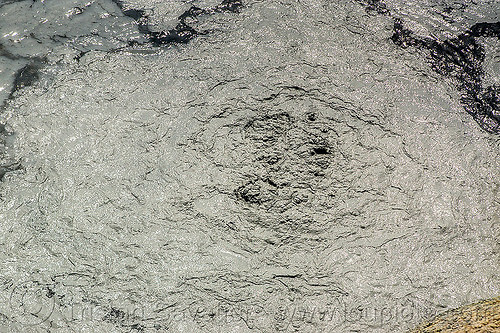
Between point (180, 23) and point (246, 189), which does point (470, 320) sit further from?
point (180, 23)

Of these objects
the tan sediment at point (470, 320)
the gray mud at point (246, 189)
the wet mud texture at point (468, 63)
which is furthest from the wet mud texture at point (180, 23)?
the tan sediment at point (470, 320)

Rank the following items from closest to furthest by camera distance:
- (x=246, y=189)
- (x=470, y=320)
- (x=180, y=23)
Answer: (x=470, y=320), (x=246, y=189), (x=180, y=23)

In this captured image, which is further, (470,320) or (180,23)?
(180,23)

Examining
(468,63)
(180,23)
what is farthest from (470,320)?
(180,23)

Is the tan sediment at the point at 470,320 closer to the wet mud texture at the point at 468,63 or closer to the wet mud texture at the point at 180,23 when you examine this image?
the wet mud texture at the point at 468,63

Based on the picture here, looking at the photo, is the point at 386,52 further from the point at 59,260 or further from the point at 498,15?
the point at 59,260
